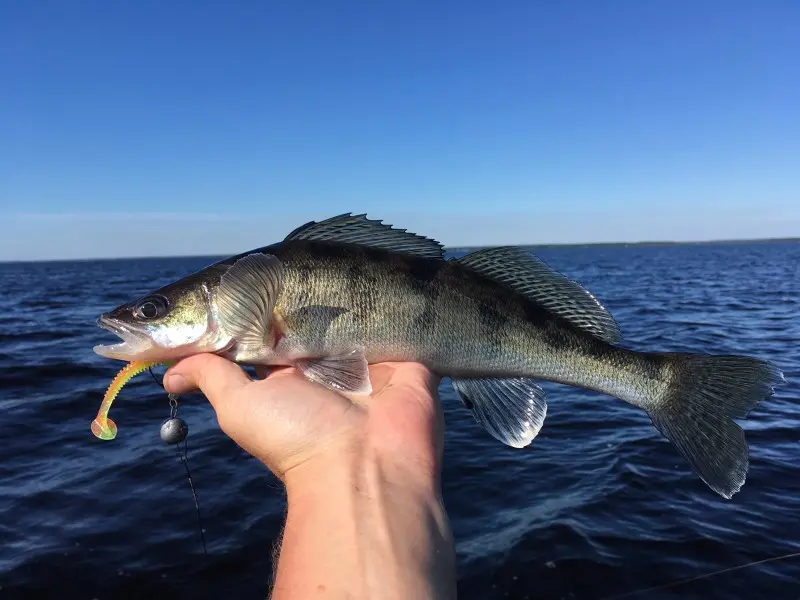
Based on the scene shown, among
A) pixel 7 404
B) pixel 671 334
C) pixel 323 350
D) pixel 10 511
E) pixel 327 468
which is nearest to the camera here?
pixel 327 468

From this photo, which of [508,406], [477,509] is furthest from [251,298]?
[477,509]

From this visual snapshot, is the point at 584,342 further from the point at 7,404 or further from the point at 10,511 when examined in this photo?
the point at 7,404

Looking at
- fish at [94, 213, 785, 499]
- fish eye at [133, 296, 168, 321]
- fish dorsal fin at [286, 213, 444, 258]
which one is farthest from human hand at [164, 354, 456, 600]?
fish dorsal fin at [286, 213, 444, 258]

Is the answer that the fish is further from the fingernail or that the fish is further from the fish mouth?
the fingernail

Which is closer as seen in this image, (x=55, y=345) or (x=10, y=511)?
(x=10, y=511)

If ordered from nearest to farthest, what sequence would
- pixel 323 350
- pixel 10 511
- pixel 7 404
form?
pixel 323 350 < pixel 10 511 < pixel 7 404

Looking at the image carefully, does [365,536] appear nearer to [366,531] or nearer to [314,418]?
[366,531]

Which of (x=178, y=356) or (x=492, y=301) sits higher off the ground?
(x=492, y=301)

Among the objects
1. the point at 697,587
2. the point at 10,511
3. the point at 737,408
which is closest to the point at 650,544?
the point at 697,587
